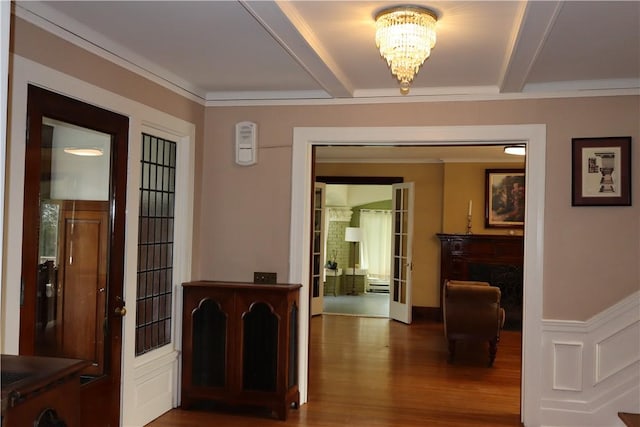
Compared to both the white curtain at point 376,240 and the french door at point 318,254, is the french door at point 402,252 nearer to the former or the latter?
the french door at point 318,254

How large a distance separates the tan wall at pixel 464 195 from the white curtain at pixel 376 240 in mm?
4445

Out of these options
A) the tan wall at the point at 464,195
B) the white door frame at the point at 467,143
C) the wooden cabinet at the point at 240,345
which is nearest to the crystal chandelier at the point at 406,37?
the white door frame at the point at 467,143

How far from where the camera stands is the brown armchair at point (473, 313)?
5.65 meters

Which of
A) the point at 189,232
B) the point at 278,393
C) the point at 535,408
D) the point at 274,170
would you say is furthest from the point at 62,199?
the point at 535,408

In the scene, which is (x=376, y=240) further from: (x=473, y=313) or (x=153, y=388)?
(x=153, y=388)

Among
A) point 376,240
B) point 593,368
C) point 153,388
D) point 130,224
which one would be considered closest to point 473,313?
point 593,368

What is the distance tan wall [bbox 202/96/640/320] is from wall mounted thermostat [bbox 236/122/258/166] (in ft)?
0.20

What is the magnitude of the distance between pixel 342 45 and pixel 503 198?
5.63 m

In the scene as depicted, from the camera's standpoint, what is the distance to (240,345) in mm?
4074

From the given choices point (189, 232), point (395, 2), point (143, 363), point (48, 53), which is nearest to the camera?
point (395, 2)

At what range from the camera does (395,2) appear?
2.60 metres

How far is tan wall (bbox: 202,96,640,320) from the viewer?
12.6 feet

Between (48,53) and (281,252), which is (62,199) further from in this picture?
(281,252)

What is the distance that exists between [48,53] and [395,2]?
176 cm
